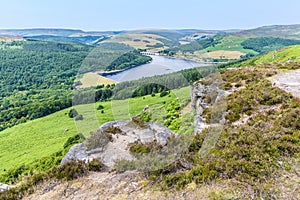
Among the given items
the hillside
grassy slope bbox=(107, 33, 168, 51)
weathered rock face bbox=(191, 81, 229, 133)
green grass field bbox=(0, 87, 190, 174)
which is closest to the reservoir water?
grassy slope bbox=(107, 33, 168, 51)

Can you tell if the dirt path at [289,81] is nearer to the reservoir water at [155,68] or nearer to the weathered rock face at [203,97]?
the weathered rock face at [203,97]

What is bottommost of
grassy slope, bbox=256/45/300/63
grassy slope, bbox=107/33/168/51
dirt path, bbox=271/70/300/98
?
grassy slope, bbox=256/45/300/63

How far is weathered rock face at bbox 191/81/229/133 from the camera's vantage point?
1428 centimetres

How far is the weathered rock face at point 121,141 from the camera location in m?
11.5

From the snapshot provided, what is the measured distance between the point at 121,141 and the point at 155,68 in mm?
4625

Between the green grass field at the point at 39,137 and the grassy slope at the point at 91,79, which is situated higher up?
the grassy slope at the point at 91,79

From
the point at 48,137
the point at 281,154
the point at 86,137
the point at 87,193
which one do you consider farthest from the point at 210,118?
the point at 48,137

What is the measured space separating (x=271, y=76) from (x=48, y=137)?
49123 millimetres

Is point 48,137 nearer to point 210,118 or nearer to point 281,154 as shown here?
point 210,118

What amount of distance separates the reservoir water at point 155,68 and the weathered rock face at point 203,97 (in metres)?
2.90

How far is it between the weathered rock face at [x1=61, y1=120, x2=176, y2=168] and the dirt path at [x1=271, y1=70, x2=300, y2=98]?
7.91 metres

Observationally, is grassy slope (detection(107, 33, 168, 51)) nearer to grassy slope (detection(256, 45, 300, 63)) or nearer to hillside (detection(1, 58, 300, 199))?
hillside (detection(1, 58, 300, 199))

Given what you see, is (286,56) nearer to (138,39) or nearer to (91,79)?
(138,39)

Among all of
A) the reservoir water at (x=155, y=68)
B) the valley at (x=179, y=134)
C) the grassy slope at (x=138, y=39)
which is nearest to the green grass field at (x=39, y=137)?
the valley at (x=179, y=134)
